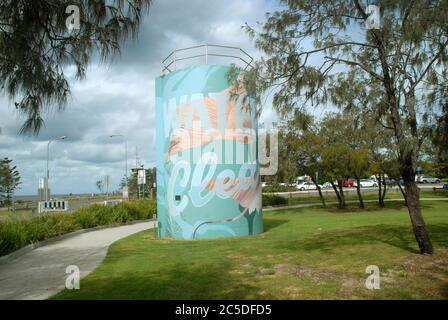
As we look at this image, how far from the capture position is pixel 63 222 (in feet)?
61.7

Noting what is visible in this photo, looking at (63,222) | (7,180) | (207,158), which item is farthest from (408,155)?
(7,180)

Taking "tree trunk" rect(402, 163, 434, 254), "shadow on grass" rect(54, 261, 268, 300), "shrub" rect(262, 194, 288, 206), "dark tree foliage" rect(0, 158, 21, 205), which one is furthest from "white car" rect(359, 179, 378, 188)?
"shadow on grass" rect(54, 261, 268, 300)

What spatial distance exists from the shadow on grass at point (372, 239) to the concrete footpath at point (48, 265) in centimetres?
634

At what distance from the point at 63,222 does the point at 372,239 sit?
12.7 meters

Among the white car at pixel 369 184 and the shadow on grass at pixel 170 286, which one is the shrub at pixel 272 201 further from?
the white car at pixel 369 184

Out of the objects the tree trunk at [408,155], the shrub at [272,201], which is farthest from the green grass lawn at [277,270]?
the shrub at [272,201]

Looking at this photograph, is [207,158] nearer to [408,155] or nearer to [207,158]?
[207,158]

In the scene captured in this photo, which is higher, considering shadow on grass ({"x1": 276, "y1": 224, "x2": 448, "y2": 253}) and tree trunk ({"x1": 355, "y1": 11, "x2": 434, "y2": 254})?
tree trunk ({"x1": 355, "y1": 11, "x2": 434, "y2": 254})

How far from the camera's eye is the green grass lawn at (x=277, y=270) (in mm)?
7570

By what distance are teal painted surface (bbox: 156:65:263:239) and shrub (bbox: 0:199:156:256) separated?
4.77 meters

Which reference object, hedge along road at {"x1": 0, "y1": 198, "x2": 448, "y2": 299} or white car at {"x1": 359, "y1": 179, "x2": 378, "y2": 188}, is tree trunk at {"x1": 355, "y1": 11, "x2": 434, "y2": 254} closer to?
hedge along road at {"x1": 0, "y1": 198, "x2": 448, "y2": 299}

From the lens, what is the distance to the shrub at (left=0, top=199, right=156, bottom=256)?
44.5ft

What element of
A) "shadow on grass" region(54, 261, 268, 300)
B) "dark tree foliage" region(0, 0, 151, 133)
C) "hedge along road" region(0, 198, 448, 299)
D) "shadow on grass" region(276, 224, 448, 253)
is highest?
"dark tree foliage" region(0, 0, 151, 133)
